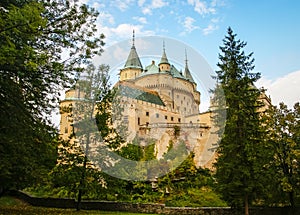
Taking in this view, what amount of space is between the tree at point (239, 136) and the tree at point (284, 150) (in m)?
2.65

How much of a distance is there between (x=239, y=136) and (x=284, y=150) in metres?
4.81

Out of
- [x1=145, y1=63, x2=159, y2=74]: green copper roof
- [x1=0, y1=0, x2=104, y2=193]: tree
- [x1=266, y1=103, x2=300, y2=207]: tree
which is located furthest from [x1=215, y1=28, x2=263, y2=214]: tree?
[x1=145, y1=63, x2=159, y2=74]: green copper roof

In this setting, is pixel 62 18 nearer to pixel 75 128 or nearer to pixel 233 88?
pixel 75 128

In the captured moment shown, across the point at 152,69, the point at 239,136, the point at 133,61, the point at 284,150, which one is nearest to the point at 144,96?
the point at 152,69

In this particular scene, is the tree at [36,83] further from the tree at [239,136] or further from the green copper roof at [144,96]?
the green copper roof at [144,96]

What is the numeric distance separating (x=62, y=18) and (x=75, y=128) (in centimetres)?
714

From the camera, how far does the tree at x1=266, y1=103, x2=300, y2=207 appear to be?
1722 centimetres

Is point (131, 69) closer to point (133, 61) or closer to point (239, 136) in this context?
point (133, 61)

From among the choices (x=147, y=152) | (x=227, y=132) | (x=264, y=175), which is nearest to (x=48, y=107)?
(x=227, y=132)

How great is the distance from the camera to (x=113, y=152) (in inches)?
637

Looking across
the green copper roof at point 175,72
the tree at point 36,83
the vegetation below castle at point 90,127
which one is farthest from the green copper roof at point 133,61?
the tree at point 36,83

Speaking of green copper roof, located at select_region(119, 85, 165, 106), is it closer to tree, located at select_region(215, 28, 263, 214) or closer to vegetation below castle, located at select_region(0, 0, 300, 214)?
vegetation below castle, located at select_region(0, 0, 300, 214)

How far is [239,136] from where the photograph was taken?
15.3 metres

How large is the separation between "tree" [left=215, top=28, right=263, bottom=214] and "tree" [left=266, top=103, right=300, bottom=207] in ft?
8.69
